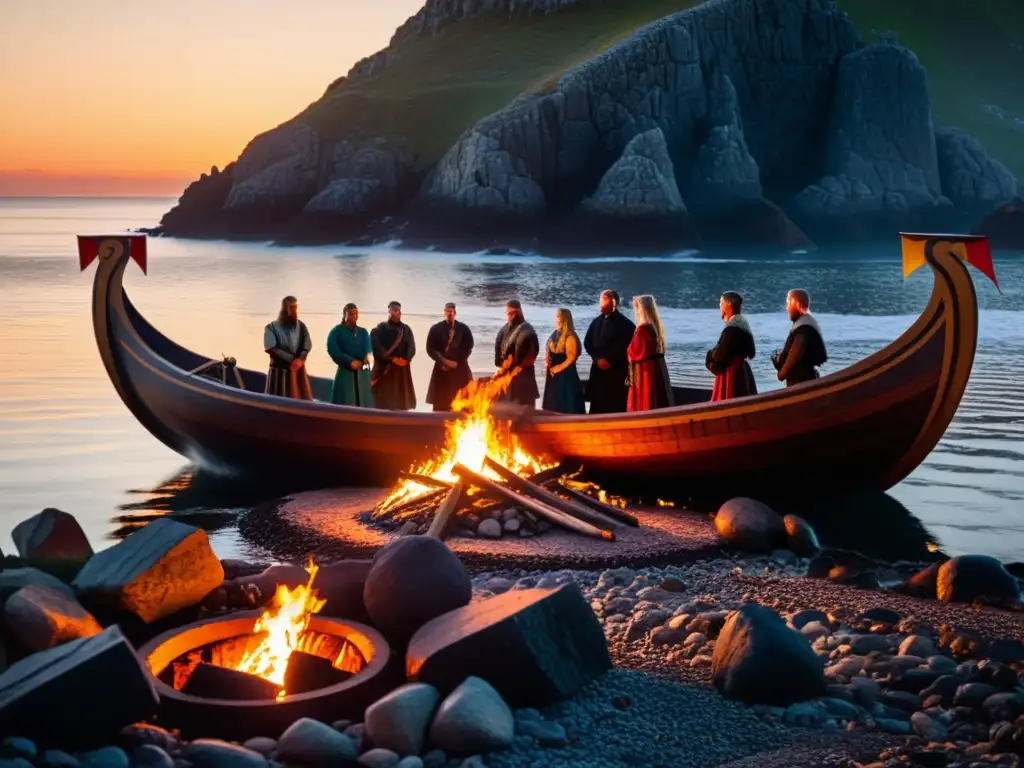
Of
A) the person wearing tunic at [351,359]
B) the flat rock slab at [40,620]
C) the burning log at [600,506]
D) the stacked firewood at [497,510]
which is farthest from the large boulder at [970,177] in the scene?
the flat rock slab at [40,620]

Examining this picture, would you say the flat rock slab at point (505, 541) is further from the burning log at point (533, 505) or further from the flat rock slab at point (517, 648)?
the flat rock slab at point (517, 648)

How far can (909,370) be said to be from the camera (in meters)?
9.13

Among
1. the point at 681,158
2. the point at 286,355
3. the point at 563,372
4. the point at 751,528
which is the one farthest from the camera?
the point at 681,158

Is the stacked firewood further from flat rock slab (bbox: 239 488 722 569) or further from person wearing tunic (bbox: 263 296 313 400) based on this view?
person wearing tunic (bbox: 263 296 313 400)

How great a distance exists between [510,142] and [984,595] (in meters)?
67.0

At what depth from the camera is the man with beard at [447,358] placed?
1265cm

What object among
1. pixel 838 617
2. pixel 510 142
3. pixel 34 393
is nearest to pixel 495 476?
pixel 838 617

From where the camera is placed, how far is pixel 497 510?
9391 mm

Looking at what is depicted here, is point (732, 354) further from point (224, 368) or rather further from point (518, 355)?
point (224, 368)

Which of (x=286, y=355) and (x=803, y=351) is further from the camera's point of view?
(x=286, y=355)

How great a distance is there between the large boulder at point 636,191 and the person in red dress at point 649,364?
58889 millimetres

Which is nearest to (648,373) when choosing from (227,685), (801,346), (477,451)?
(801,346)

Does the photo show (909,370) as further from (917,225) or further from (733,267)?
Result: (917,225)

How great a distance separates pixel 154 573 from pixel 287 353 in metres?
5.97
